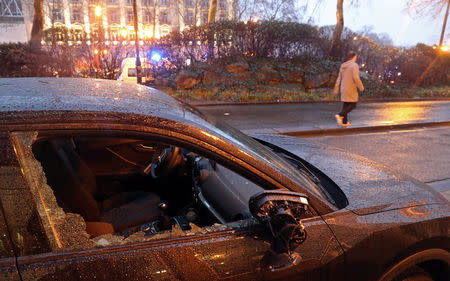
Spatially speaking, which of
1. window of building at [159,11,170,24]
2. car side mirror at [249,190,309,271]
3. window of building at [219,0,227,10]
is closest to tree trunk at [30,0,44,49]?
car side mirror at [249,190,309,271]

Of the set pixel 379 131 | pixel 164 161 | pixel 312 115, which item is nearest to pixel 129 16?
pixel 312 115

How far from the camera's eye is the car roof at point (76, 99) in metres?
1.35

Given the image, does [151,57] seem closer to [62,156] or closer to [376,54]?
[376,54]

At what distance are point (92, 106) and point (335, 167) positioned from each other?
5.99 ft

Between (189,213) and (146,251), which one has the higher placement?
(146,251)

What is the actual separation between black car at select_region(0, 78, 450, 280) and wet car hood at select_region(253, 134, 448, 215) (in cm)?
1

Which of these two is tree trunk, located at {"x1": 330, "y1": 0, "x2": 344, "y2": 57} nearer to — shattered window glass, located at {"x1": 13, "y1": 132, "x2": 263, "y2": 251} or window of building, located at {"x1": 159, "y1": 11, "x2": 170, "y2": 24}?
shattered window glass, located at {"x1": 13, "y1": 132, "x2": 263, "y2": 251}

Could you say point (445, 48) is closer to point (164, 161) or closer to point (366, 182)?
point (366, 182)

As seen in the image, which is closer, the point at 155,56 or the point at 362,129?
the point at 362,129

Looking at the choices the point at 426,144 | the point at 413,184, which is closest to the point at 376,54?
the point at 426,144

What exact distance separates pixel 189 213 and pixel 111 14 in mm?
70964

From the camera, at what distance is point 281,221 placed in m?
1.38

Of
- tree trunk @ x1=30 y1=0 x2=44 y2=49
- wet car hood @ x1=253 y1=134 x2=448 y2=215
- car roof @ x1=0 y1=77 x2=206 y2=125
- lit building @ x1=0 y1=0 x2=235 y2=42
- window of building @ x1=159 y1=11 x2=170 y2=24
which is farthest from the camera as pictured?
window of building @ x1=159 y1=11 x2=170 y2=24

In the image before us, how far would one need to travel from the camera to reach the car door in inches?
47.2
